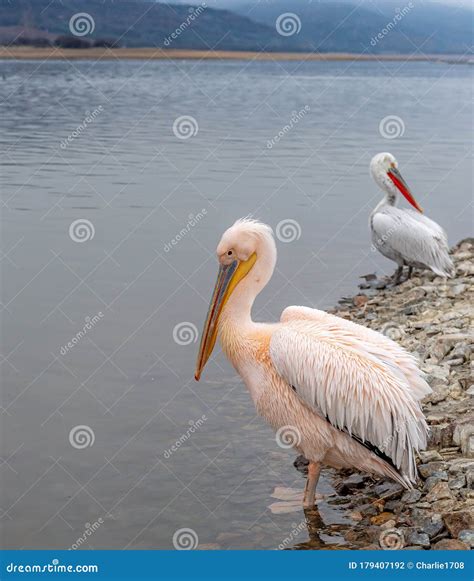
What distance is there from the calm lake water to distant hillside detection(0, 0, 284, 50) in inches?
1071

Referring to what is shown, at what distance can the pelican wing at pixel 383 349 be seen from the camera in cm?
521

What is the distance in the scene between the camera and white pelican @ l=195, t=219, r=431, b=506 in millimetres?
5051

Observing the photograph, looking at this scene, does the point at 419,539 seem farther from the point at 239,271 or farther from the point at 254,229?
the point at 254,229

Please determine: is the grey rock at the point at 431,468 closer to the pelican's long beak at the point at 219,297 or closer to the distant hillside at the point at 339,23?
the pelican's long beak at the point at 219,297

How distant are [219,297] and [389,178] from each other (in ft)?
18.8

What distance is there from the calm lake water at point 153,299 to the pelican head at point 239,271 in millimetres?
997

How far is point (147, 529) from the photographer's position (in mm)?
5320

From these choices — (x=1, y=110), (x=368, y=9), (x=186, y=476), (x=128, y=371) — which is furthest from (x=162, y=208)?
(x=368, y=9)

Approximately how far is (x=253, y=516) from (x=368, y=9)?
109 m

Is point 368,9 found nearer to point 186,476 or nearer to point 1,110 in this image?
point 1,110

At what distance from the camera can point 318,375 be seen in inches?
199

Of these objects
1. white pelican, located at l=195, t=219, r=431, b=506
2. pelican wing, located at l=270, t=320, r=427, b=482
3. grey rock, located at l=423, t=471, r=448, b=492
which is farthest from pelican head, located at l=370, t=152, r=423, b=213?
grey rock, located at l=423, t=471, r=448, b=492

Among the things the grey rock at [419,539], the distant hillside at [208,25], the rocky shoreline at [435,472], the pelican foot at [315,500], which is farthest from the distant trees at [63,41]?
the grey rock at [419,539]

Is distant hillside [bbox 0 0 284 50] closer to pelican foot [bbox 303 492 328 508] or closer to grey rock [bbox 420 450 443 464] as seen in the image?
pelican foot [bbox 303 492 328 508]
